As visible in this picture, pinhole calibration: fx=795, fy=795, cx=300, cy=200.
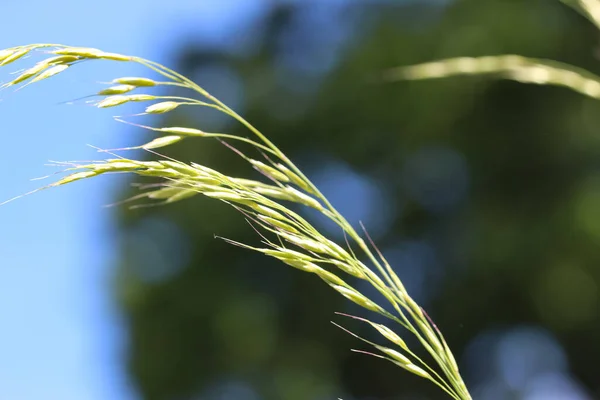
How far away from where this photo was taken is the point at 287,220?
22.4 inches

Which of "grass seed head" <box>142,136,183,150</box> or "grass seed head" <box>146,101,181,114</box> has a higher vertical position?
"grass seed head" <box>146,101,181,114</box>

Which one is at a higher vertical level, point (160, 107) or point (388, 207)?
point (160, 107)

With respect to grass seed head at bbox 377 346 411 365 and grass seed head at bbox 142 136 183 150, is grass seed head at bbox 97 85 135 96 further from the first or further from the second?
grass seed head at bbox 377 346 411 365

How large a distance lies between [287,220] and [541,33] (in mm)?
11008

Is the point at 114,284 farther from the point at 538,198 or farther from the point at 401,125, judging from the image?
the point at 538,198

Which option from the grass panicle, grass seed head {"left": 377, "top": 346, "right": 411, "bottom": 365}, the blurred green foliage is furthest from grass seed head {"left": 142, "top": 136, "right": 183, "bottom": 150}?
the blurred green foliage

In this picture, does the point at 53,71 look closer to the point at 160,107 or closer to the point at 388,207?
the point at 160,107

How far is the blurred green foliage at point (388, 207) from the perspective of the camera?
34.4 ft

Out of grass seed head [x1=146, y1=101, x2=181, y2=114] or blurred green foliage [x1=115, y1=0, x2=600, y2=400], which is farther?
blurred green foliage [x1=115, y1=0, x2=600, y2=400]

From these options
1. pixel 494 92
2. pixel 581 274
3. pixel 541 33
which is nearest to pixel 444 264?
pixel 581 274

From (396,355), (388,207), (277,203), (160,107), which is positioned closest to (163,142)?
(160,107)

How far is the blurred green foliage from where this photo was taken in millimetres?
10477

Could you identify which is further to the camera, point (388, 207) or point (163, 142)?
point (388, 207)

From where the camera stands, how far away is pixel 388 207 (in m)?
11.3
